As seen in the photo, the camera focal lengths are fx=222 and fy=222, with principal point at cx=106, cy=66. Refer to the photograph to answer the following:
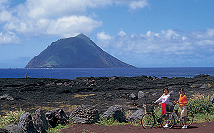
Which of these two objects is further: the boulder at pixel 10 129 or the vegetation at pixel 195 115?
the vegetation at pixel 195 115

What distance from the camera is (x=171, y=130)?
1060cm

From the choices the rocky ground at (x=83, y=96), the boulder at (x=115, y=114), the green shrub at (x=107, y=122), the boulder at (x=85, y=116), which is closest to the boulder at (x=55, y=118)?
the boulder at (x=85, y=116)

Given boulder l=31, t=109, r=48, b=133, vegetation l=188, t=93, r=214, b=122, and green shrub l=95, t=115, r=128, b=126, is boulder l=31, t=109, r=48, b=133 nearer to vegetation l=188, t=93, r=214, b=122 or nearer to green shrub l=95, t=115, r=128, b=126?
green shrub l=95, t=115, r=128, b=126

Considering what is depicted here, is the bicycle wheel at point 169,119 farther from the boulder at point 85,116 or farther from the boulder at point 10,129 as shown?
the boulder at point 10,129

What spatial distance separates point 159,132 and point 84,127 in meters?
3.69

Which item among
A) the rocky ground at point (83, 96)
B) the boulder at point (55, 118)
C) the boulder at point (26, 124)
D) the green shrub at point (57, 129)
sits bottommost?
the rocky ground at point (83, 96)

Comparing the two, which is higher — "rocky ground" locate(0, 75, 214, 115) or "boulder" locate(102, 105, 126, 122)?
"boulder" locate(102, 105, 126, 122)

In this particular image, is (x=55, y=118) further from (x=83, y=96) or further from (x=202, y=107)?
(x=83, y=96)

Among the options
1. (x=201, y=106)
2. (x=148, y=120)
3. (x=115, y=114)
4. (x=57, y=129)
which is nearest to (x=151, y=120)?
(x=148, y=120)

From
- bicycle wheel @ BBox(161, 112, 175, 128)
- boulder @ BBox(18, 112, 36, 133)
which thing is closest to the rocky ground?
bicycle wheel @ BBox(161, 112, 175, 128)

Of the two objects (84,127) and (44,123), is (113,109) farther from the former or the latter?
(44,123)

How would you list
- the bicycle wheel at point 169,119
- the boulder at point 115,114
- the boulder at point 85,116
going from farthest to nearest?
the boulder at point 115,114
the boulder at point 85,116
the bicycle wheel at point 169,119

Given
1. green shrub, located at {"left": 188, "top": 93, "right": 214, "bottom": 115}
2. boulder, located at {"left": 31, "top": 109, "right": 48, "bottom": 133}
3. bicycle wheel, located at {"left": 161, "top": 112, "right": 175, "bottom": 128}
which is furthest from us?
green shrub, located at {"left": 188, "top": 93, "right": 214, "bottom": 115}

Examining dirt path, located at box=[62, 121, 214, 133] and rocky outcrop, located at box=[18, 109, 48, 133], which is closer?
rocky outcrop, located at box=[18, 109, 48, 133]
